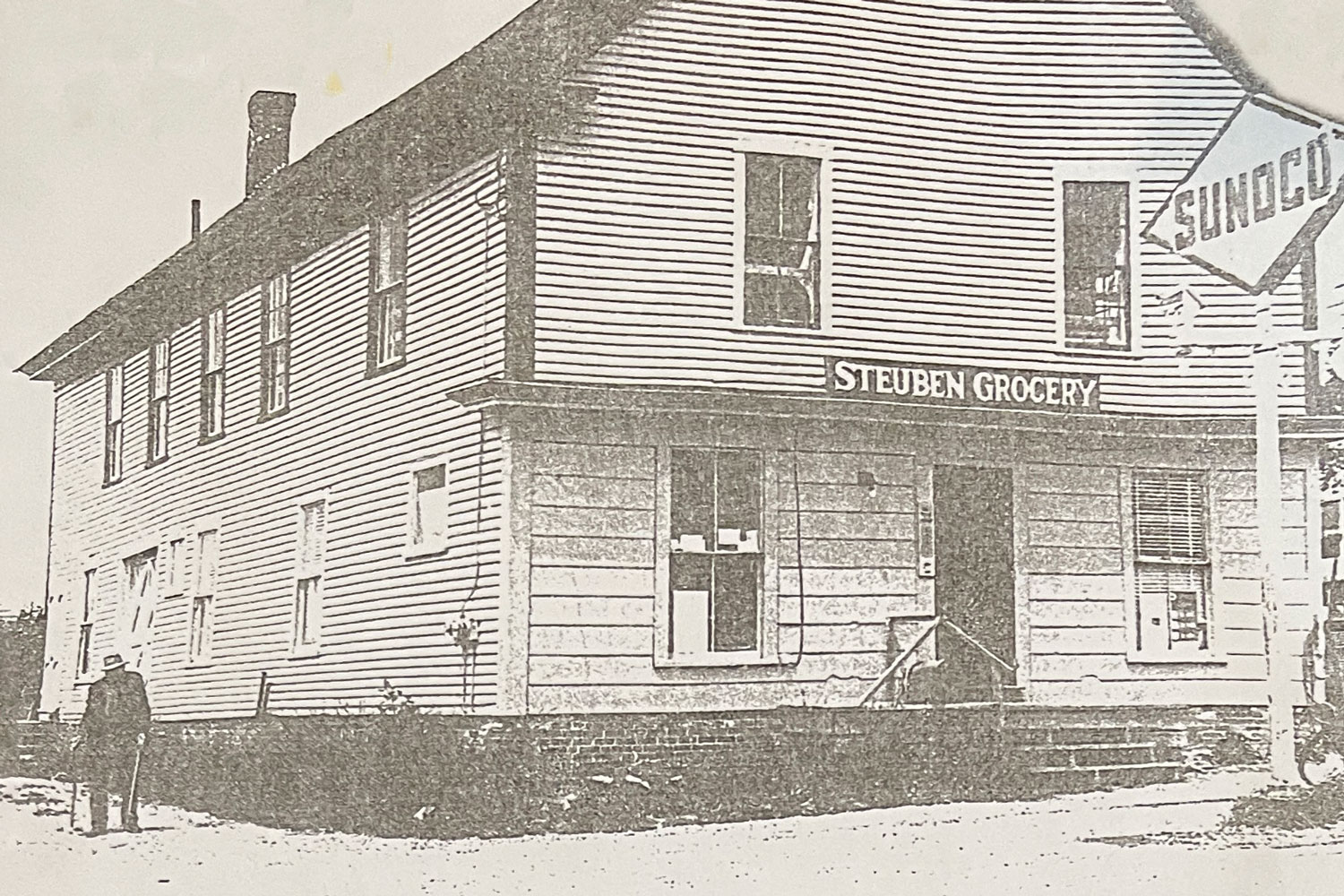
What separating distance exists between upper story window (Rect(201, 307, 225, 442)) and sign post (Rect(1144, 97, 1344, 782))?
9.72ft

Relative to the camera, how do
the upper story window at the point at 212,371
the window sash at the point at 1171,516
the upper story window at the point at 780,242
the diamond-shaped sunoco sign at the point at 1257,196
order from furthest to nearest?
the diamond-shaped sunoco sign at the point at 1257,196, the window sash at the point at 1171,516, the upper story window at the point at 780,242, the upper story window at the point at 212,371

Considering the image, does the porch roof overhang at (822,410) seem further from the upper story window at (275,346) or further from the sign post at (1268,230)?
the upper story window at (275,346)

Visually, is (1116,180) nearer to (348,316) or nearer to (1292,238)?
(1292,238)

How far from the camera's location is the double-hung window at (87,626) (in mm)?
4672

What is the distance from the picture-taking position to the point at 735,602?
5078 millimetres

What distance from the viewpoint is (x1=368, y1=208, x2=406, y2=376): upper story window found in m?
4.93

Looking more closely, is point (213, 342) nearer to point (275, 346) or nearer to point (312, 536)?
point (275, 346)

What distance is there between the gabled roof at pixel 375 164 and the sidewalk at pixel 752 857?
1300 mm

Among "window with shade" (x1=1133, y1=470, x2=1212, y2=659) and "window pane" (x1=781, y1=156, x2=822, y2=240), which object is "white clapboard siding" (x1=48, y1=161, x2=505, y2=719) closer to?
"window pane" (x1=781, y1=156, x2=822, y2=240)

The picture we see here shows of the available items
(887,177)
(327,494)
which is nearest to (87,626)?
(327,494)

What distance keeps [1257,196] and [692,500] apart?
223 cm

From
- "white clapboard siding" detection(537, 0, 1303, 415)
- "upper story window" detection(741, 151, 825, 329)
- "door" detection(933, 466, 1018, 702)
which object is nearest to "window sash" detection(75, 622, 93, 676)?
"white clapboard siding" detection(537, 0, 1303, 415)

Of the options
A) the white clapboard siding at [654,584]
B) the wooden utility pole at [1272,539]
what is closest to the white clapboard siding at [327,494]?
the white clapboard siding at [654,584]

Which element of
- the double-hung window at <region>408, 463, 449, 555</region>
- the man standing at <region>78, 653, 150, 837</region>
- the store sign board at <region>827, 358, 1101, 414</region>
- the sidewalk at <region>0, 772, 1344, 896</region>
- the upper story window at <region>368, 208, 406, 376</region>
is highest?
the upper story window at <region>368, 208, 406, 376</region>
